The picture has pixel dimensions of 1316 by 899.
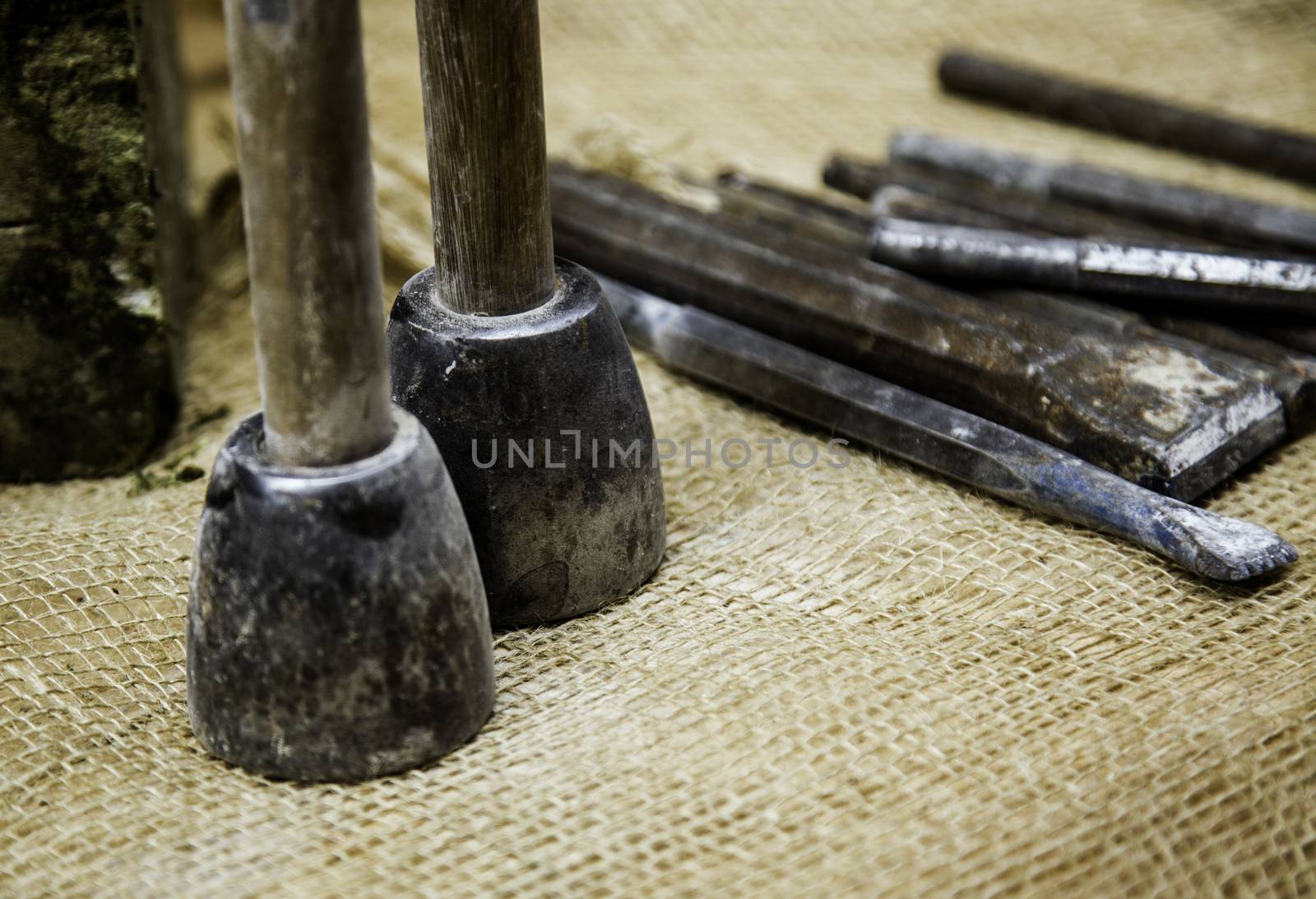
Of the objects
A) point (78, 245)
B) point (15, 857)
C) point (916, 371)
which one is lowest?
point (15, 857)

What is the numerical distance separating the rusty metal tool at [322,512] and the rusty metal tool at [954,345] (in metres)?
0.83

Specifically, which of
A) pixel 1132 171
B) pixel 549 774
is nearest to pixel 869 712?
pixel 549 774

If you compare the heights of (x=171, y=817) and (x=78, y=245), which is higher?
(x=78, y=245)

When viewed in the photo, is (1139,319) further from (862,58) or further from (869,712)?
(862,58)

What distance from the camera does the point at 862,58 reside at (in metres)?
3.43

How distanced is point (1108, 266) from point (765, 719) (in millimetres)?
1065

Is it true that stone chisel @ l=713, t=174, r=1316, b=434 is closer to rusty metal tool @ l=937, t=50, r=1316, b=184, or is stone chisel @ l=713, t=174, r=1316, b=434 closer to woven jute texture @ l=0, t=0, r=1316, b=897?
woven jute texture @ l=0, t=0, r=1316, b=897

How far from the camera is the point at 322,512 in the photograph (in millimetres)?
1218

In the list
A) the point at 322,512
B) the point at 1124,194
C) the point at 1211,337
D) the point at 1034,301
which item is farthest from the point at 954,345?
the point at 322,512

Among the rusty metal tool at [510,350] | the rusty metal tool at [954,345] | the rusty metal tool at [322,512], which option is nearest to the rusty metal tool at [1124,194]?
the rusty metal tool at [954,345]

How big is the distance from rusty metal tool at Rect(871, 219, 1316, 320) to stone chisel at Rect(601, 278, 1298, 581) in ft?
0.97

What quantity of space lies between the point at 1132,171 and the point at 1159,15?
0.89m

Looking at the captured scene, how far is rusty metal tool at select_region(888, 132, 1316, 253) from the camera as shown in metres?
2.32

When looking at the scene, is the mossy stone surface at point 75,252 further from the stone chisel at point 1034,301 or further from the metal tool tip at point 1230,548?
the metal tool tip at point 1230,548
